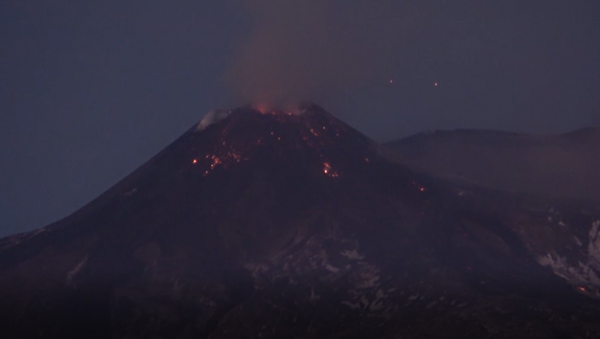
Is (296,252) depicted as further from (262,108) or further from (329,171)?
(262,108)

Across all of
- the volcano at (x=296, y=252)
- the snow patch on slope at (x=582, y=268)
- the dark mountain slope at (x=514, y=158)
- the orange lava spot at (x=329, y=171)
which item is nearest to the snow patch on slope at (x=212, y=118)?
the volcano at (x=296, y=252)

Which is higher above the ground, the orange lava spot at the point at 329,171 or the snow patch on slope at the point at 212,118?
the snow patch on slope at the point at 212,118

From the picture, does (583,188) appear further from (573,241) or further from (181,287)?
(181,287)

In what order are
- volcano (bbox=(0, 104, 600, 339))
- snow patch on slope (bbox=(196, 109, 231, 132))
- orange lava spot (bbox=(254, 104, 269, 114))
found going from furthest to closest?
orange lava spot (bbox=(254, 104, 269, 114)) < snow patch on slope (bbox=(196, 109, 231, 132)) < volcano (bbox=(0, 104, 600, 339))

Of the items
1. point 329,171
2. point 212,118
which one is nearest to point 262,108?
point 212,118

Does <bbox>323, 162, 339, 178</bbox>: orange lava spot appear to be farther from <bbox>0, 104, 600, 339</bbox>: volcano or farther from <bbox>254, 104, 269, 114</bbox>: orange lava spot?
<bbox>254, 104, 269, 114</bbox>: orange lava spot

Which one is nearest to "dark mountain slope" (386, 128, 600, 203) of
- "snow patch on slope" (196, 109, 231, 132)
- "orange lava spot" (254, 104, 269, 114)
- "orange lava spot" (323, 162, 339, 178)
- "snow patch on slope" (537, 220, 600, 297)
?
"orange lava spot" (323, 162, 339, 178)

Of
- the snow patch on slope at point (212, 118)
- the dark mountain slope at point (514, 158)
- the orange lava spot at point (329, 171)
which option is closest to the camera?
the orange lava spot at point (329, 171)

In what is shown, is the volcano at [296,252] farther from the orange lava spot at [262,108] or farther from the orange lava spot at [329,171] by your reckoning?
the orange lava spot at [262,108]
